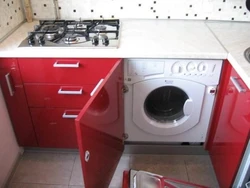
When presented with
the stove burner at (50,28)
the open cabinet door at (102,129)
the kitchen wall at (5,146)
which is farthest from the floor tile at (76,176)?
the stove burner at (50,28)

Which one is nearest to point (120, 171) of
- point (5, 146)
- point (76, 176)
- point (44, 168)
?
point (76, 176)

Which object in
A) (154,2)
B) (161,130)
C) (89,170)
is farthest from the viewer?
(154,2)

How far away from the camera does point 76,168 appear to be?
5.52ft

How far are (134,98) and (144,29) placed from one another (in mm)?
482

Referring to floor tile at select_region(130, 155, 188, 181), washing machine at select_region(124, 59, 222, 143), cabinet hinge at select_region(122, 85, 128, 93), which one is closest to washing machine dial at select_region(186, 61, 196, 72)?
washing machine at select_region(124, 59, 222, 143)

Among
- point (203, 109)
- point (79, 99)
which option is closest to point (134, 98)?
point (79, 99)

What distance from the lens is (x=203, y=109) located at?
1.52 metres

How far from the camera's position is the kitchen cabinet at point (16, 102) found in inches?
53.9

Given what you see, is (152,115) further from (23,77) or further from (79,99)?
(23,77)

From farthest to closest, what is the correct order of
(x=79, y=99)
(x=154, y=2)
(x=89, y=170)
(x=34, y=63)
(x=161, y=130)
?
(x=154, y=2) < (x=161, y=130) < (x=79, y=99) < (x=34, y=63) < (x=89, y=170)

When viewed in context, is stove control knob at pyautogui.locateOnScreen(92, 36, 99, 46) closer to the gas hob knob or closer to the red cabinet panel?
the gas hob knob

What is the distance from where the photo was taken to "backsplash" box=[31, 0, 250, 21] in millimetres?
1714

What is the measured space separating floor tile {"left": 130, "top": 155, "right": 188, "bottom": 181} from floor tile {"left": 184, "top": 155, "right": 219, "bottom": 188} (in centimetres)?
4

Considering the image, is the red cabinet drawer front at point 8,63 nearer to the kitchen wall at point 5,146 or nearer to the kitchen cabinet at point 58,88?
the kitchen cabinet at point 58,88
